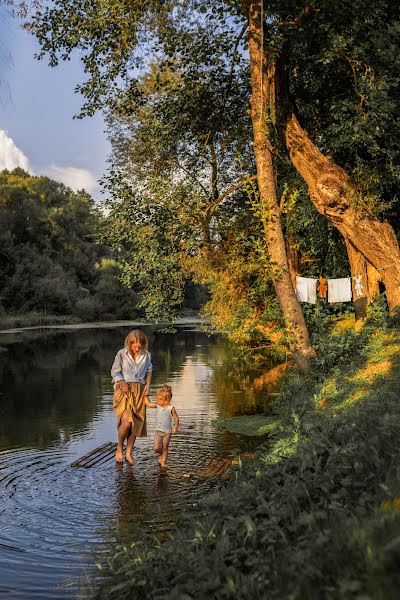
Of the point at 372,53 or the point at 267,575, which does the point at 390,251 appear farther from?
the point at 267,575

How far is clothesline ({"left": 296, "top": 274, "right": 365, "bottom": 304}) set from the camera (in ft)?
62.3

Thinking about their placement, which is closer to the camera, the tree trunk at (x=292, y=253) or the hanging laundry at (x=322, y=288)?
the hanging laundry at (x=322, y=288)

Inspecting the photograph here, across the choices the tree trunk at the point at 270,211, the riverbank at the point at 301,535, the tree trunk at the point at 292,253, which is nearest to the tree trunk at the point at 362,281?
the tree trunk at the point at 292,253

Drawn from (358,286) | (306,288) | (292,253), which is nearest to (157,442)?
(306,288)

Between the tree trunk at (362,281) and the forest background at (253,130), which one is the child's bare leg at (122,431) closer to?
the forest background at (253,130)

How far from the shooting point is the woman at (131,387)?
10.1m

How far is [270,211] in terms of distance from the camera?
13523 mm

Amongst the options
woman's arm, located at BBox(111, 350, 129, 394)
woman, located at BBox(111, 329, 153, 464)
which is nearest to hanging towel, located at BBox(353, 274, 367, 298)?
woman, located at BBox(111, 329, 153, 464)

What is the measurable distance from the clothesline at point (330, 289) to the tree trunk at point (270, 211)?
5.38 m

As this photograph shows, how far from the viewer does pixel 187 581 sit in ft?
14.6

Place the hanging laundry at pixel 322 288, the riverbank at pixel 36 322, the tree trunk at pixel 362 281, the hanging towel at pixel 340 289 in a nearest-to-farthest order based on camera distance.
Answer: the tree trunk at pixel 362 281, the hanging towel at pixel 340 289, the hanging laundry at pixel 322 288, the riverbank at pixel 36 322

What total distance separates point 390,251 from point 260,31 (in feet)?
18.9

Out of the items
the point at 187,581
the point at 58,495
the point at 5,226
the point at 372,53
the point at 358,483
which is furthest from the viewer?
the point at 5,226

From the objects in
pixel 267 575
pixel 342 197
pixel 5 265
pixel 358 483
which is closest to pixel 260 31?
pixel 342 197
